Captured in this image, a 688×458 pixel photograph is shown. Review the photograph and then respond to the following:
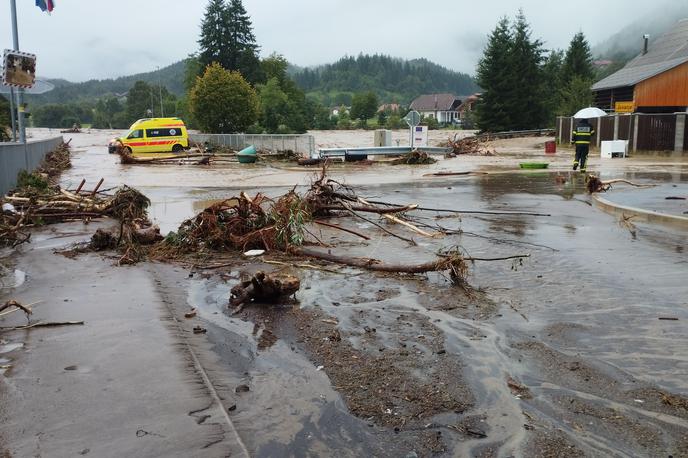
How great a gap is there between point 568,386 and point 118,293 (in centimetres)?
489

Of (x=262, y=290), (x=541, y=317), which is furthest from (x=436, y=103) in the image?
(x=541, y=317)

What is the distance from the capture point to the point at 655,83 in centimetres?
4166

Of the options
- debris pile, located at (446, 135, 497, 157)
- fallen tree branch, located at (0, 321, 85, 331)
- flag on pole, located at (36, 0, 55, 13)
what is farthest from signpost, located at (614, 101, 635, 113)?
fallen tree branch, located at (0, 321, 85, 331)

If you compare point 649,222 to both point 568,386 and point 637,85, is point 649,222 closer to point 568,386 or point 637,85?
point 568,386

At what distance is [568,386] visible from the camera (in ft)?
14.9

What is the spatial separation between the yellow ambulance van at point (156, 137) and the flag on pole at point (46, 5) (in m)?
12.5

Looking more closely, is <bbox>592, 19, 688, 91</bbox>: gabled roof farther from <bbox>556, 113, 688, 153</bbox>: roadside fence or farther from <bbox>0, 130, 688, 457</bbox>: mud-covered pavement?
<bbox>0, 130, 688, 457</bbox>: mud-covered pavement

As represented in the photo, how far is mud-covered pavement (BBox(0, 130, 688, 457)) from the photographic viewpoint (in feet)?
12.5

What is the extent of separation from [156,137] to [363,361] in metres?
35.0

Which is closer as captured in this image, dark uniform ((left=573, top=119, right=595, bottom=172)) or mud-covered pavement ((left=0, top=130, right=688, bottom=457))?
mud-covered pavement ((left=0, top=130, right=688, bottom=457))

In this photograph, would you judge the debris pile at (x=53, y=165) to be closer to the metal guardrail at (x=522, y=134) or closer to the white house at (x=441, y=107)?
the metal guardrail at (x=522, y=134)

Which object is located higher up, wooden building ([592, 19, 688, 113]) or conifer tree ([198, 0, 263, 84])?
conifer tree ([198, 0, 263, 84])

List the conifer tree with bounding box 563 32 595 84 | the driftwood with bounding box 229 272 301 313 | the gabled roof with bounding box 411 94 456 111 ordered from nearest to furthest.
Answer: the driftwood with bounding box 229 272 301 313 < the conifer tree with bounding box 563 32 595 84 < the gabled roof with bounding box 411 94 456 111

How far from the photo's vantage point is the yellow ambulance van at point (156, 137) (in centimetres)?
3697
